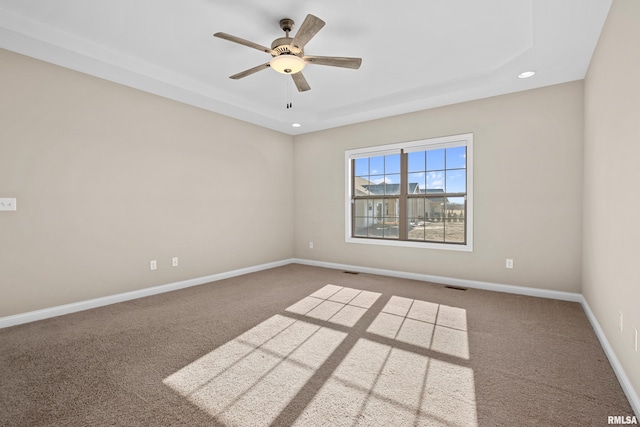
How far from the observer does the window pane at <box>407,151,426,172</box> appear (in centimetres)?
466

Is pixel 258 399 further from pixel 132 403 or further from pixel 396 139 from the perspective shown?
pixel 396 139

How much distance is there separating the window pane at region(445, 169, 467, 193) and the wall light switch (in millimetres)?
5168

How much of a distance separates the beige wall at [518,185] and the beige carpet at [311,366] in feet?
2.03

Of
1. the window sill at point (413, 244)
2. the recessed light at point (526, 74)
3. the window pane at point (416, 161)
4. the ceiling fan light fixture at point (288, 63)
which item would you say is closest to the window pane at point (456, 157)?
the window pane at point (416, 161)

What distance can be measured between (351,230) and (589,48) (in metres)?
3.71

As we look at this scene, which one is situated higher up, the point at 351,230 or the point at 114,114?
the point at 114,114

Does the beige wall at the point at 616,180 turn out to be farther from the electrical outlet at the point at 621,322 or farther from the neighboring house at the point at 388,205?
the neighboring house at the point at 388,205

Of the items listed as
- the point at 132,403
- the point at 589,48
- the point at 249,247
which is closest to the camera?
the point at 132,403

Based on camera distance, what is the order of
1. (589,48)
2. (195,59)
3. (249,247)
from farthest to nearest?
1. (249,247)
2. (195,59)
3. (589,48)

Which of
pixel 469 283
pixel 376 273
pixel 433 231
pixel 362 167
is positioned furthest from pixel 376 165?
pixel 469 283

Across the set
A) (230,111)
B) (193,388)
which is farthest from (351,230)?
(193,388)

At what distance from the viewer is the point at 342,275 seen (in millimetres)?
4848

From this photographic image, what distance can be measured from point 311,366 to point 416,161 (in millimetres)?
3663

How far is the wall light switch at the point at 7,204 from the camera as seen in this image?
2.72 metres
